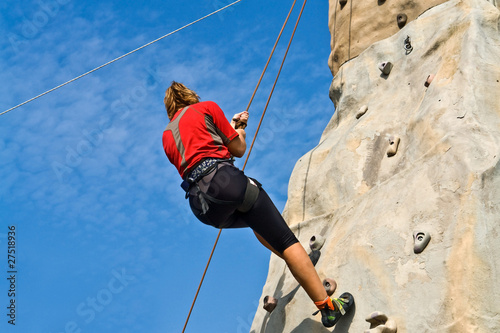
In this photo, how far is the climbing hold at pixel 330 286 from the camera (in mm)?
4641

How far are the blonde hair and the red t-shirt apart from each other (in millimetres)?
105

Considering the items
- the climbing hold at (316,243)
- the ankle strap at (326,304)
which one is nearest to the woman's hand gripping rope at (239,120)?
the climbing hold at (316,243)

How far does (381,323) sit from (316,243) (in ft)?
3.63

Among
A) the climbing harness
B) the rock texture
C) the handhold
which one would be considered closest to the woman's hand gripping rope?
the climbing harness

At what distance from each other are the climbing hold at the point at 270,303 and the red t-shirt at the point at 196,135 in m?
1.11

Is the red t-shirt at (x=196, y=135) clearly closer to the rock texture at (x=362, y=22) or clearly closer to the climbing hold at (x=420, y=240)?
the climbing hold at (x=420, y=240)

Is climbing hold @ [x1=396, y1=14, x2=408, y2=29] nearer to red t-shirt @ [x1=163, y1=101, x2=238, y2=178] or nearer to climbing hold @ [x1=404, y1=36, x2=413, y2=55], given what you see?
climbing hold @ [x1=404, y1=36, x2=413, y2=55]

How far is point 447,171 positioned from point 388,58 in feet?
6.58

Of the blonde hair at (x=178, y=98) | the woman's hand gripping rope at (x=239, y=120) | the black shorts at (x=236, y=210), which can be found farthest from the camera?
the woman's hand gripping rope at (x=239, y=120)

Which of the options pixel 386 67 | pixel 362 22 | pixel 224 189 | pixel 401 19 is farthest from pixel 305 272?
pixel 362 22

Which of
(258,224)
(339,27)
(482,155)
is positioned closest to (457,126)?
(482,155)

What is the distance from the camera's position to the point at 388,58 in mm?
6133

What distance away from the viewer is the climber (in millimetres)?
4391

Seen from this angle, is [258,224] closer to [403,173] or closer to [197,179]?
[197,179]
